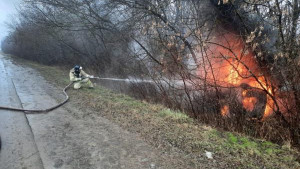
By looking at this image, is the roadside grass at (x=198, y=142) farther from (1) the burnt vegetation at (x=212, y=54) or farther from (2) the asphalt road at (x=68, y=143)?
(1) the burnt vegetation at (x=212, y=54)

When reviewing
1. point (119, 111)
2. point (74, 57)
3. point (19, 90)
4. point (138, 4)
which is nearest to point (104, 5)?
point (138, 4)

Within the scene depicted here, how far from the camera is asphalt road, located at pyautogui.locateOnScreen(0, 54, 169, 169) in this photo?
125 inches

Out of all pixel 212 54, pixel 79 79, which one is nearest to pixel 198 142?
pixel 212 54

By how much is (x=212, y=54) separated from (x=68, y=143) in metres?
4.42

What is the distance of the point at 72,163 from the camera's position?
3178 millimetres

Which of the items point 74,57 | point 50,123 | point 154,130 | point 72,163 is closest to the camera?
point 72,163

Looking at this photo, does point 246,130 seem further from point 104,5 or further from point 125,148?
point 104,5

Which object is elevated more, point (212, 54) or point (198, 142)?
point (212, 54)

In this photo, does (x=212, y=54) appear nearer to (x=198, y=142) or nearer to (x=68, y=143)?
(x=198, y=142)

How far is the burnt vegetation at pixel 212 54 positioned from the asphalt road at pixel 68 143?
256 centimetres

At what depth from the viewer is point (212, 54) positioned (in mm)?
5855

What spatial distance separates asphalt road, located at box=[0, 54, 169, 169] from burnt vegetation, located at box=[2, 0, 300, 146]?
2.56 meters

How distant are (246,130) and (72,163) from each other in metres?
3.97

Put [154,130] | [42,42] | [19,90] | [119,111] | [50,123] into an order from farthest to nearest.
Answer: [42,42] < [19,90] < [119,111] < [50,123] < [154,130]
